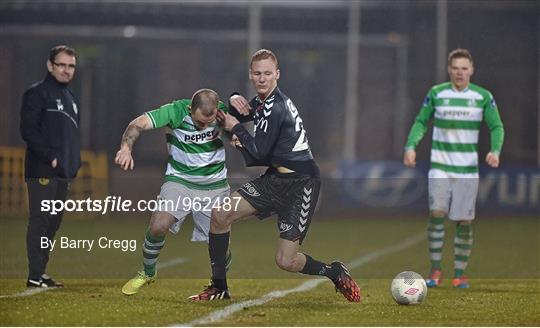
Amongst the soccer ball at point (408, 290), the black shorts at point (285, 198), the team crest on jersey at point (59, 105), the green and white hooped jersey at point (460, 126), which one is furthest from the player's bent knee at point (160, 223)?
the green and white hooped jersey at point (460, 126)

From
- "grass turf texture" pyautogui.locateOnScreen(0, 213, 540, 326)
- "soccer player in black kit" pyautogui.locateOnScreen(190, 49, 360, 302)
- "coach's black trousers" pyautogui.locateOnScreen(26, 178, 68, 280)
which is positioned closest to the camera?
"grass turf texture" pyautogui.locateOnScreen(0, 213, 540, 326)

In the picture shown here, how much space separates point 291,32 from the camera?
2950 cm

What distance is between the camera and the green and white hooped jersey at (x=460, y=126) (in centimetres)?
1165

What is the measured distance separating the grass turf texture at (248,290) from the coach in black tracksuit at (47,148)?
199 millimetres

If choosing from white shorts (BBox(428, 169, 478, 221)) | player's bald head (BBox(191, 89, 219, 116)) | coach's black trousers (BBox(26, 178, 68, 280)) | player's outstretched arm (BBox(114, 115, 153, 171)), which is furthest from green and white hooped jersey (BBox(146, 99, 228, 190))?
white shorts (BBox(428, 169, 478, 221))

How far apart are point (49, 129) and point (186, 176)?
1.81 metres

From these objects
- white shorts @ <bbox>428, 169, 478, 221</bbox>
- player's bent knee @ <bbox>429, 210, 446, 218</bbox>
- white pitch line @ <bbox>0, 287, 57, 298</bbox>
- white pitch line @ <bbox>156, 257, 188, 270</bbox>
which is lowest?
white pitch line @ <bbox>156, 257, 188, 270</bbox>

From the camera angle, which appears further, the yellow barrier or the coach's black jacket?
the yellow barrier

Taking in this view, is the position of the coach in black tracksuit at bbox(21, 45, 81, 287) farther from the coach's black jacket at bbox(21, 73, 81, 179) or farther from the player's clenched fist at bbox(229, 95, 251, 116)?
the player's clenched fist at bbox(229, 95, 251, 116)

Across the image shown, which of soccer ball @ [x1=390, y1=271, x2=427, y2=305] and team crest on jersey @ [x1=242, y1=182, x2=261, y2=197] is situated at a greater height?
team crest on jersey @ [x1=242, y1=182, x2=261, y2=197]

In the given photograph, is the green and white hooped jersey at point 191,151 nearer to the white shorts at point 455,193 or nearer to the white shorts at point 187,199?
the white shorts at point 187,199

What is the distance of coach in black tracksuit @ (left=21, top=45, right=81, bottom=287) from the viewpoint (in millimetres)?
10719

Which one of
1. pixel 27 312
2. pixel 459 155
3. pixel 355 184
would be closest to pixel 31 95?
pixel 27 312

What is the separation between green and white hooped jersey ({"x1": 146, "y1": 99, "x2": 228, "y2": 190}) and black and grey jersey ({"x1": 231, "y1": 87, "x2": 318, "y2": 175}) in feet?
1.02
